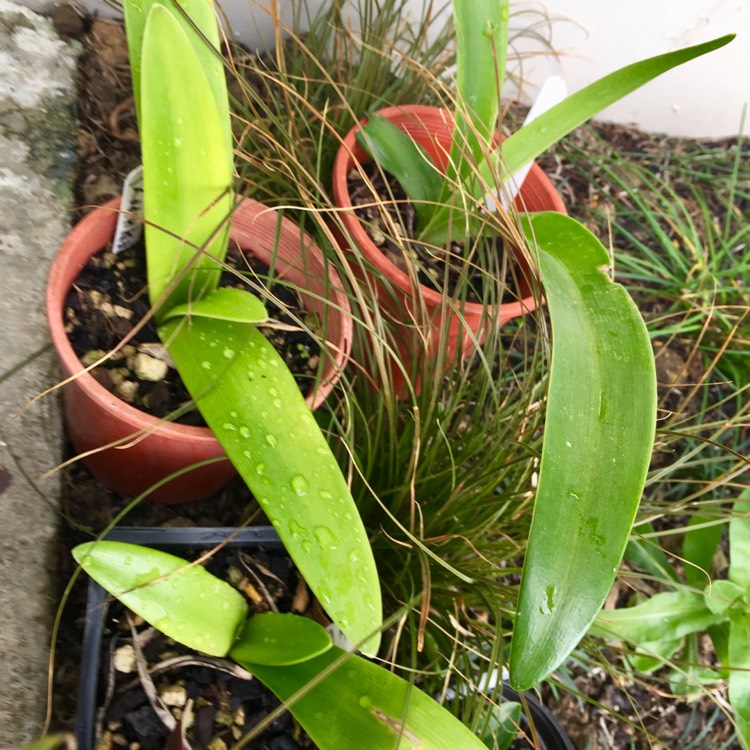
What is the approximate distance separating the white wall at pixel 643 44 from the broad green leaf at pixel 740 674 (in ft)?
3.02

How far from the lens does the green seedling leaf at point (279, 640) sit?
53 centimetres

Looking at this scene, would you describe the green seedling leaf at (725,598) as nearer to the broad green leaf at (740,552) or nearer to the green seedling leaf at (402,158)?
the broad green leaf at (740,552)

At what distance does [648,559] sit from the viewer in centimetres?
97

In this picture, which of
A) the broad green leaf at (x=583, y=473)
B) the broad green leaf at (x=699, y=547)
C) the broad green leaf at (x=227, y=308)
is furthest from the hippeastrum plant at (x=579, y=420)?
the broad green leaf at (x=699, y=547)

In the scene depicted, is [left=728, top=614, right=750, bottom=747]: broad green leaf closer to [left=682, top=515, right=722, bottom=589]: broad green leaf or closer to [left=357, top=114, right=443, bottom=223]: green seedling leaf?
[left=682, top=515, right=722, bottom=589]: broad green leaf

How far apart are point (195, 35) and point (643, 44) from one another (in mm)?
932

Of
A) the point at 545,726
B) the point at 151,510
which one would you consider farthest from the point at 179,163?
the point at 545,726

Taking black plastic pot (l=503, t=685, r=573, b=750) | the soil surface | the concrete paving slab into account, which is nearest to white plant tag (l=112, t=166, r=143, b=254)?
the concrete paving slab

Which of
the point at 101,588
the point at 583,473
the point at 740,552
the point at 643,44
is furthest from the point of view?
the point at 643,44

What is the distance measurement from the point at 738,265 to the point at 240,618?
1.09 m

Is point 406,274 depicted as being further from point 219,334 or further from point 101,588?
point 101,588

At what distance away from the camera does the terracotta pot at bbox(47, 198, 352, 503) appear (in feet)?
1.92

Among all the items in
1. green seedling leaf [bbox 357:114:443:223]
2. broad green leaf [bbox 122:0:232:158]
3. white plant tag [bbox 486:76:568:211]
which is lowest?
green seedling leaf [bbox 357:114:443:223]

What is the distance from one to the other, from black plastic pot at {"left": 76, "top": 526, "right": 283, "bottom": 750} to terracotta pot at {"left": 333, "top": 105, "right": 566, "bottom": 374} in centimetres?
Answer: 27
